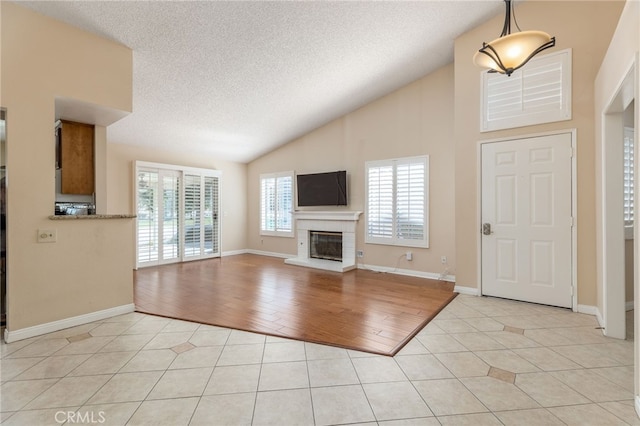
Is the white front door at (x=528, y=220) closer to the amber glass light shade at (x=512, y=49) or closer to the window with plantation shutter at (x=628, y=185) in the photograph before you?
the window with plantation shutter at (x=628, y=185)

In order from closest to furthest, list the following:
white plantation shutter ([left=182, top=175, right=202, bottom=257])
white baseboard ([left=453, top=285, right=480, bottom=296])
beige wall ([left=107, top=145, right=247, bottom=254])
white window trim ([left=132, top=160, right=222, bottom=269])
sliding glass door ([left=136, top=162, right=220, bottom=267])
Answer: white baseboard ([left=453, top=285, right=480, bottom=296]), beige wall ([left=107, top=145, right=247, bottom=254]), white window trim ([left=132, top=160, right=222, bottom=269]), sliding glass door ([left=136, top=162, right=220, bottom=267]), white plantation shutter ([left=182, top=175, right=202, bottom=257])

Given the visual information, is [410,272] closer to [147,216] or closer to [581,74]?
[581,74]

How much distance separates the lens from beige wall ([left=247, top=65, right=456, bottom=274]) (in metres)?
4.81

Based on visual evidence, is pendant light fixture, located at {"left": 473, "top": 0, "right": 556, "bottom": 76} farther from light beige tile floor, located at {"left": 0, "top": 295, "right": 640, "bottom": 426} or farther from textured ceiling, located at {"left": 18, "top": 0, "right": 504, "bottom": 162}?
light beige tile floor, located at {"left": 0, "top": 295, "right": 640, "bottom": 426}

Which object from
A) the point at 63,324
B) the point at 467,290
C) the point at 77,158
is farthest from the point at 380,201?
the point at 63,324

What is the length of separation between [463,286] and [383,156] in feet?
8.77

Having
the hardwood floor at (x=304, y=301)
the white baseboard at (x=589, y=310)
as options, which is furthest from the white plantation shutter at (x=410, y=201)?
the white baseboard at (x=589, y=310)

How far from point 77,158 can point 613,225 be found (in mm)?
5816

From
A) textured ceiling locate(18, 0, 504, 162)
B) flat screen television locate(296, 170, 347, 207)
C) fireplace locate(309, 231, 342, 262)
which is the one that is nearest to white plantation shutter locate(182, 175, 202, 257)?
textured ceiling locate(18, 0, 504, 162)

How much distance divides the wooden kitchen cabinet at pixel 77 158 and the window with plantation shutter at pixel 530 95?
4989 millimetres

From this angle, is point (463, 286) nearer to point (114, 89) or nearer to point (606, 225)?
point (606, 225)

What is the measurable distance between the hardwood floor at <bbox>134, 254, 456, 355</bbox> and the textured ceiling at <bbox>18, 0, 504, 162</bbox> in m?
2.79

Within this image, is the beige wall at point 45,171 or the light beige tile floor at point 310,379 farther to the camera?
the beige wall at point 45,171

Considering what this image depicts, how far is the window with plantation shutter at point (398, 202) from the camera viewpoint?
5047 millimetres
